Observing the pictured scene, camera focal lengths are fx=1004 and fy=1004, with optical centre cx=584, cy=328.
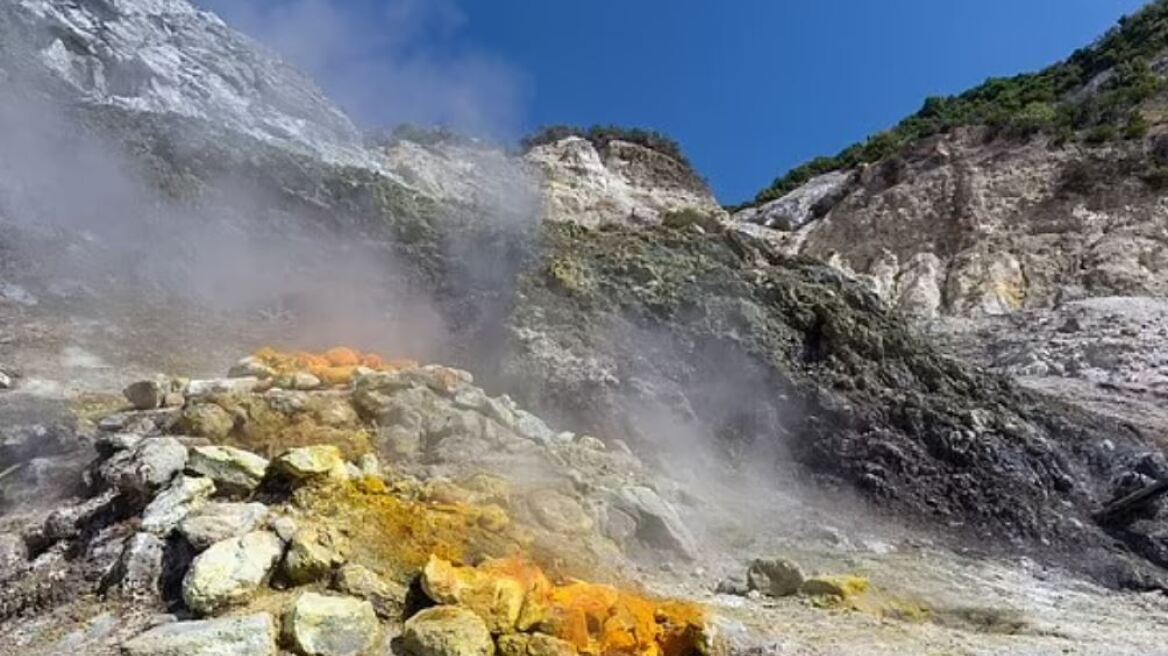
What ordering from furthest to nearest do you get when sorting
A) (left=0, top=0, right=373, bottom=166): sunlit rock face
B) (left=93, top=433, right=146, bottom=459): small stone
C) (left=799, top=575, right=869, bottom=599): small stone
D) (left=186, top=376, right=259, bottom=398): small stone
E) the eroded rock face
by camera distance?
the eroded rock face, (left=0, top=0, right=373, bottom=166): sunlit rock face, (left=186, top=376, right=259, bottom=398): small stone, (left=799, top=575, right=869, bottom=599): small stone, (left=93, top=433, right=146, bottom=459): small stone

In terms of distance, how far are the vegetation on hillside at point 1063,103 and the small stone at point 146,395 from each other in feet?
92.9

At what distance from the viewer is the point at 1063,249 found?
2592 centimetres

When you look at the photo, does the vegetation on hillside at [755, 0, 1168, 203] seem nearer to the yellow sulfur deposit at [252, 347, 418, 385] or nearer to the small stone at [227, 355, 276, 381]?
the yellow sulfur deposit at [252, 347, 418, 385]

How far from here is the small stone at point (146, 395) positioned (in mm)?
9594

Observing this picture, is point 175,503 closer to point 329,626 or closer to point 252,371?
point 329,626

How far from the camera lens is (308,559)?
6402mm

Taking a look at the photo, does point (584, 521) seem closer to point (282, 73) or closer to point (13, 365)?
point (13, 365)

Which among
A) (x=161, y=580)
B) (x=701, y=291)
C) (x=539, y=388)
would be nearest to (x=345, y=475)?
(x=161, y=580)

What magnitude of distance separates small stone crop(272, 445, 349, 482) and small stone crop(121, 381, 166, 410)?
274cm

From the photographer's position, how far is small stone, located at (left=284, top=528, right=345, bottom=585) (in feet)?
20.9

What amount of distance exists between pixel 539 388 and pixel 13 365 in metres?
5.95

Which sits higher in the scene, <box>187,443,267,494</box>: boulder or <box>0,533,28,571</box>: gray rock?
<box>187,443,267,494</box>: boulder

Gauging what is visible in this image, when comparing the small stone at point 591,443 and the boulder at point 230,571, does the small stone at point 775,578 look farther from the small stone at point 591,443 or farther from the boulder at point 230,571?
the boulder at point 230,571

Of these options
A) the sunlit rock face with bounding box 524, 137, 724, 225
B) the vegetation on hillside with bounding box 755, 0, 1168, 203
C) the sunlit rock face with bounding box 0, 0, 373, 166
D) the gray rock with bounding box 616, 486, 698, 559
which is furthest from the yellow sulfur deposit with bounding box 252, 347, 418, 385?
the vegetation on hillside with bounding box 755, 0, 1168, 203
